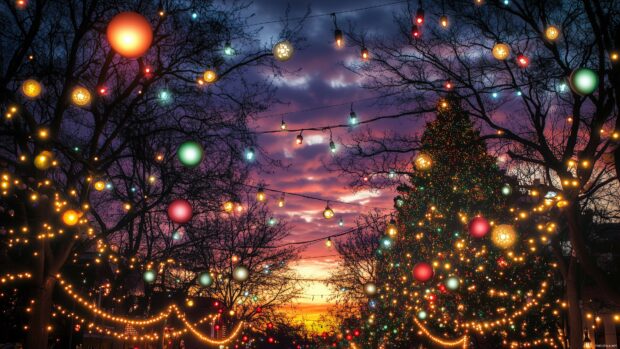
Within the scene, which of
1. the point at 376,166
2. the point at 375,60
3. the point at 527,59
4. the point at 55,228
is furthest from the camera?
the point at 376,166

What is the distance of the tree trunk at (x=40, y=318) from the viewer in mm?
10052

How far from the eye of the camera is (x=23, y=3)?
29.2 ft

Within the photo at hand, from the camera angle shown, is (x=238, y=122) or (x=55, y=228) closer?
(x=55, y=228)

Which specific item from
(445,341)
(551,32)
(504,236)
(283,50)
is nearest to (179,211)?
(283,50)

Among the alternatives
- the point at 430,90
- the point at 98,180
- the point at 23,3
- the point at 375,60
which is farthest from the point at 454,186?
the point at 23,3

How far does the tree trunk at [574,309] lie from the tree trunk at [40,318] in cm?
1291

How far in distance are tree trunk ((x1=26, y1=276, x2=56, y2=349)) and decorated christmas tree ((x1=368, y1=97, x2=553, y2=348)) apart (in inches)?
402

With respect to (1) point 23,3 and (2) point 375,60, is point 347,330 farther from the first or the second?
(1) point 23,3

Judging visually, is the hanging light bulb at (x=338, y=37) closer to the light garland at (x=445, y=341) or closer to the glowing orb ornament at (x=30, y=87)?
the glowing orb ornament at (x=30, y=87)

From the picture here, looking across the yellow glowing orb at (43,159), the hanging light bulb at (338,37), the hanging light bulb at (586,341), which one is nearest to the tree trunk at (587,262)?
the hanging light bulb at (338,37)

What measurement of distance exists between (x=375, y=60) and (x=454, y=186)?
18.8 feet

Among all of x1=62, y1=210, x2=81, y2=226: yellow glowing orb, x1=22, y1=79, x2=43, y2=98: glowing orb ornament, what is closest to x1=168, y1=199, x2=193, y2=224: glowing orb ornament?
x1=62, y1=210, x2=81, y2=226: yellow glowing orb

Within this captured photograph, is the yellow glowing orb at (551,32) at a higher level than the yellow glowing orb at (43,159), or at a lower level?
higher

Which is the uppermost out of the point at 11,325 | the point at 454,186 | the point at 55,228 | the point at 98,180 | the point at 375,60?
the point at 375,60
